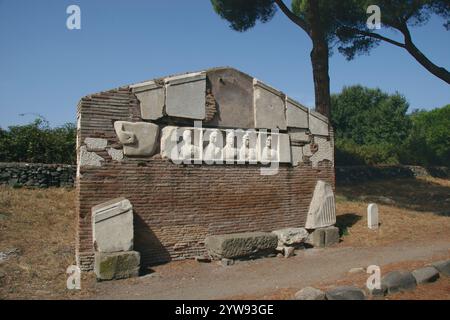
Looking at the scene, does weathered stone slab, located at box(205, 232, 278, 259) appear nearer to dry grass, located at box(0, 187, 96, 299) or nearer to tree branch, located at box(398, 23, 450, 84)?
dry grass, located at box(0, 187, 96, 299)

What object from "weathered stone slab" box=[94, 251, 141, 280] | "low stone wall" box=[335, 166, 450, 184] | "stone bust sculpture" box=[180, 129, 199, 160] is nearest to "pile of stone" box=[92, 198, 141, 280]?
"weathered stone slab" box=[94, 251, 141, 280]

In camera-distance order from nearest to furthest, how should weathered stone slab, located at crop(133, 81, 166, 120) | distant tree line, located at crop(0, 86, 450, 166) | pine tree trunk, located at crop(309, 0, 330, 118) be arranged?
weathered stone slab, located at crop(133, 81, 166, 120) < distant tree line, located at crop(0, 86, 450, 166) < pine tree trunk, located at crop(309, 0, 330, 118)

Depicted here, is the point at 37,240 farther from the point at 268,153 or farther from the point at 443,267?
the point at 443,267

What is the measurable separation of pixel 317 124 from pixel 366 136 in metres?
25.4

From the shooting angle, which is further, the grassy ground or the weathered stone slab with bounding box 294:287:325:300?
the grassy ground

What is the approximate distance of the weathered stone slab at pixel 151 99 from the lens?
23.5 feet

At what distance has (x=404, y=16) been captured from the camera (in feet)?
46.2

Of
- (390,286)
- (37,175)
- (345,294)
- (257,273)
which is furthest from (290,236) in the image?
(37,175)

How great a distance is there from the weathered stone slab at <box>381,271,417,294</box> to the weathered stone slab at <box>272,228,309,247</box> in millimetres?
3064

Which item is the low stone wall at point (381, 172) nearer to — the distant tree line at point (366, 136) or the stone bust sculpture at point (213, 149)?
the distant tree line at point (366, 136)

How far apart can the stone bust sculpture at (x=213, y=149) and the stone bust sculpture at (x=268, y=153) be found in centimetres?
110

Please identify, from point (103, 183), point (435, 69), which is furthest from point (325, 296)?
point (435, 69)

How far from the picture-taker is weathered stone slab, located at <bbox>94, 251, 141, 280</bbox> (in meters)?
6.24

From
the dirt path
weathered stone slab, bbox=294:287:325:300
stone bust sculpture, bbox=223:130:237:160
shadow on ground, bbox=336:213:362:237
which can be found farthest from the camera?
shadow on ground, bbox=336:213:362:237
